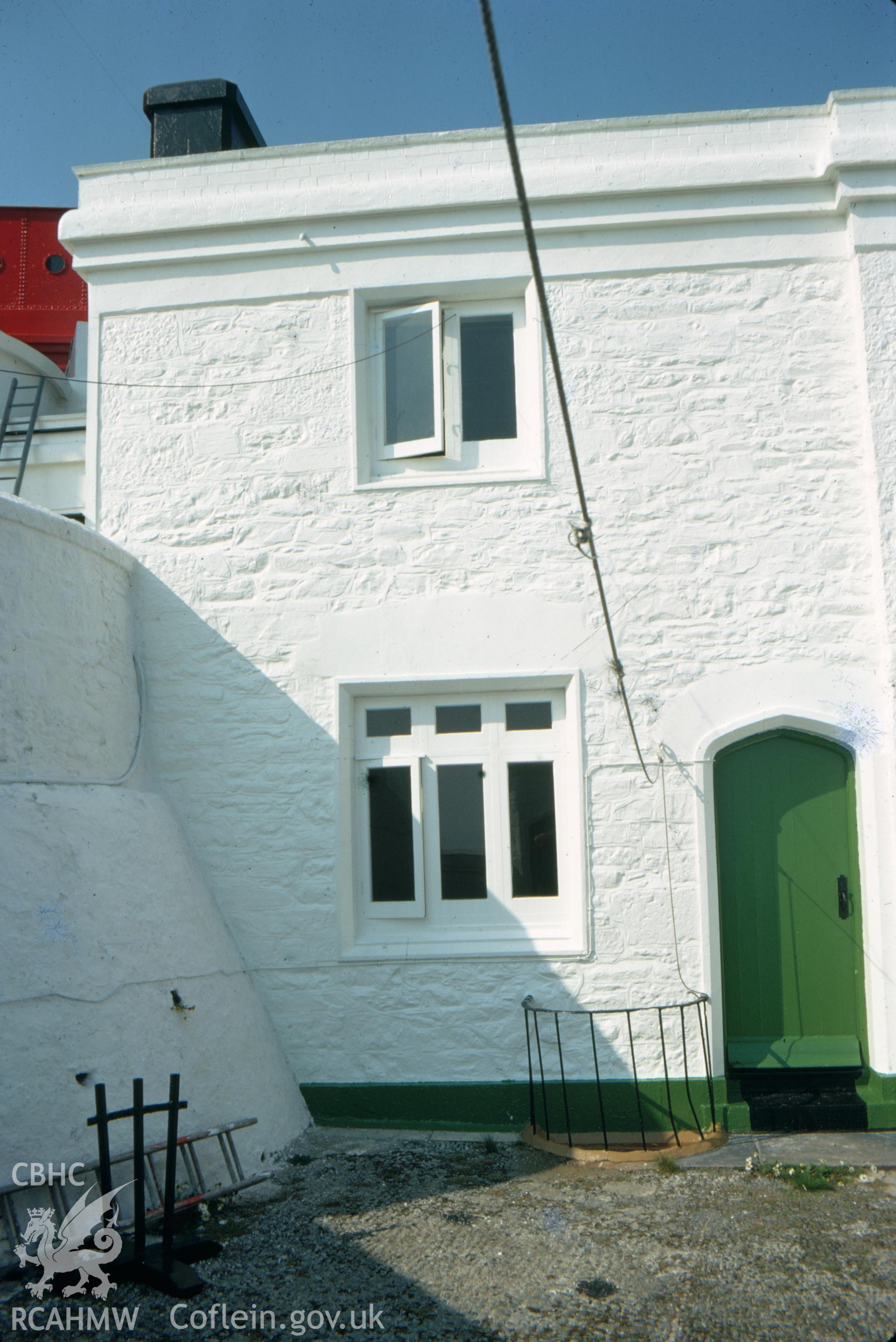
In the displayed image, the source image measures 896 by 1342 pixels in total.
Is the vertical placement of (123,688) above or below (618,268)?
below

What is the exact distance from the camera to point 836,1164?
591 centimetres

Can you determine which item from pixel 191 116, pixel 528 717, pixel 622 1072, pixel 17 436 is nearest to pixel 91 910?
pixel 528 717

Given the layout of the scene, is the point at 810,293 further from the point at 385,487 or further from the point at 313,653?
Result: the point at 313,653

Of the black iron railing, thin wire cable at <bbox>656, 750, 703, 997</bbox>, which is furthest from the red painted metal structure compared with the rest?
the black iron railing

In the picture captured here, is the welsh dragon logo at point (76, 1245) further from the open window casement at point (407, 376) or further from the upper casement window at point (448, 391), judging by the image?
the open window casement at point (407, 376)

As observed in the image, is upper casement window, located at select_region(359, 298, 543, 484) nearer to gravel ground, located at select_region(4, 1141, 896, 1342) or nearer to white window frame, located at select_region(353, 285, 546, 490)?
white window frame, located at select_region(353, 285, 546, 490)

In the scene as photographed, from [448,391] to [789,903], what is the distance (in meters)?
4.18

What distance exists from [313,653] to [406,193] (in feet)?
10.9

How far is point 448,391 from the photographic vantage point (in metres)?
7.68

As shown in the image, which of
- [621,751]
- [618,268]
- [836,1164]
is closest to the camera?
[836,1164]

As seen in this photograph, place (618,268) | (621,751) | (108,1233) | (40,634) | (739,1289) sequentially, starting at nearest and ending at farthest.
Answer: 1. (739,1289)
2. (108,1233)
3. (40,634)
4. (621,751)
5. (618,268)

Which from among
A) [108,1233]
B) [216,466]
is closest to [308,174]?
[216,466]

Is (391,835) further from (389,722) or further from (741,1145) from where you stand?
(741,1145)

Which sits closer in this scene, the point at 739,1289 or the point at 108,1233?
the point at 739,1289
